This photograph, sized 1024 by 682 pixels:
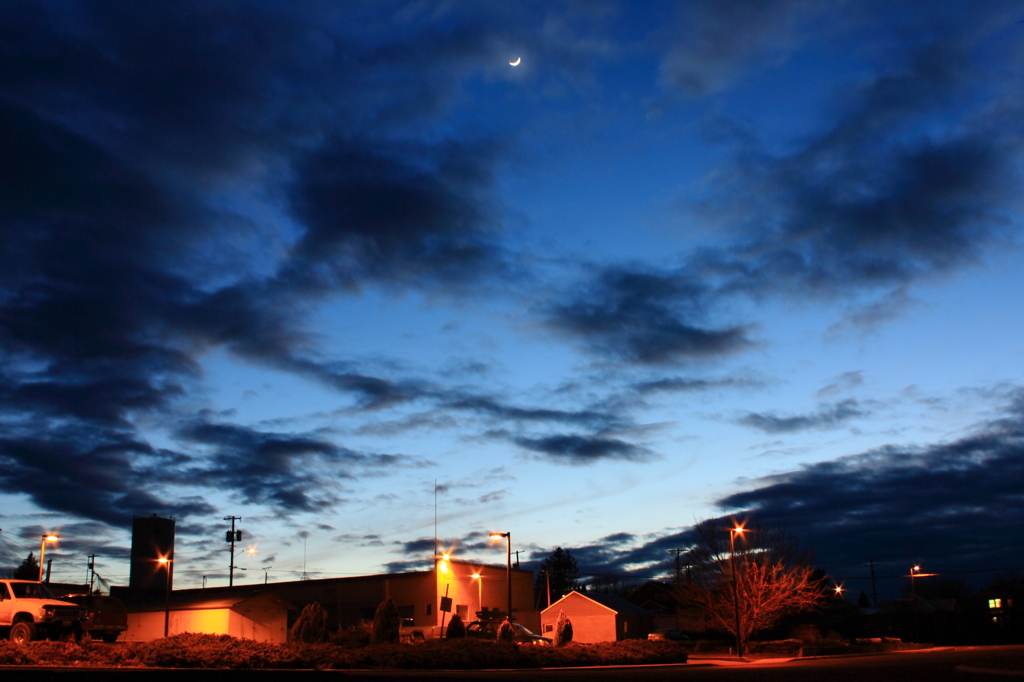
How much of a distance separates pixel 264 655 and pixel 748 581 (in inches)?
1475

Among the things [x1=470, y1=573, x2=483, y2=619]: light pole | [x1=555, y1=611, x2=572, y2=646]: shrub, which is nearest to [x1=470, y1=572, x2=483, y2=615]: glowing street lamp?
[x1=470, y1=573, x2=483, y2=619]: light pole

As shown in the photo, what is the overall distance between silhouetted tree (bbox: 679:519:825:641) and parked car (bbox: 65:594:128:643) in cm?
3259

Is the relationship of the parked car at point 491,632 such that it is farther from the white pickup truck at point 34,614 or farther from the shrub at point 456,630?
the white pickup truck at point 34,614

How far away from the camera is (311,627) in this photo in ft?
117

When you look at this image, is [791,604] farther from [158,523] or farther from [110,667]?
[158,523]

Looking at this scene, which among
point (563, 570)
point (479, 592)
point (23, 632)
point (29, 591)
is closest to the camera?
point (23, 632)

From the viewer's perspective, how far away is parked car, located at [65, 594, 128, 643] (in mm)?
28828

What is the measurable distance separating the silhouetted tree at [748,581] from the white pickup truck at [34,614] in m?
35.1

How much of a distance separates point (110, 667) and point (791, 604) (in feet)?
142

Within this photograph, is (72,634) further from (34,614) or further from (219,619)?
(219,619)

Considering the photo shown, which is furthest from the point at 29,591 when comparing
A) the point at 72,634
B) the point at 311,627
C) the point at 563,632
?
the point at 563,632

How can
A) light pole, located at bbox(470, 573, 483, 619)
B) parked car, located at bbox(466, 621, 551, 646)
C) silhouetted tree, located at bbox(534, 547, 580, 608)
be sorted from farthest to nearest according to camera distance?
silhouetted tree, located at bbox(534, 547, 580, 608), light pole, located at bbox(470, 573, 483, 619), parked car, located at bbox(466, 621, 551, 646)

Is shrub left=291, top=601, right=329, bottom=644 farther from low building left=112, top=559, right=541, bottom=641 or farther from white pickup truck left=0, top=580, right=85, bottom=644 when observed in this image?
low building left=112, top=559, right=541, bottom=641

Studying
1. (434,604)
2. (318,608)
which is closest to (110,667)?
(318,608)
